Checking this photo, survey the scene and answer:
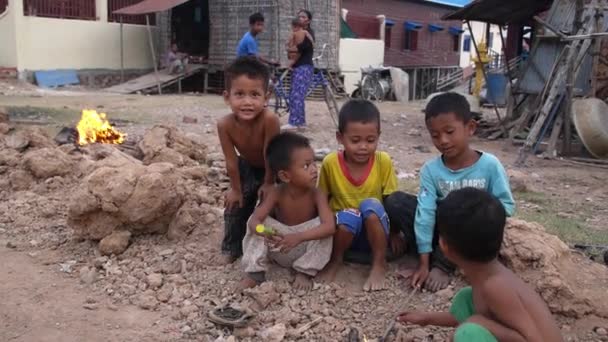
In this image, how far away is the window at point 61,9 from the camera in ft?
50.5

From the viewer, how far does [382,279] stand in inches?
123

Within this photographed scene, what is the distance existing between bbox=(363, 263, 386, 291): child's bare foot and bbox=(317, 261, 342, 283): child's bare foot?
7.5 inches

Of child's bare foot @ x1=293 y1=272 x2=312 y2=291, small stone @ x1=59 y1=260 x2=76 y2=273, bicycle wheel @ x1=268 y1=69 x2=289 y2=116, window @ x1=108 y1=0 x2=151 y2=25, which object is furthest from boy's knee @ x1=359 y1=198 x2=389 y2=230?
window @ x1=108 y1=0 x2=151 y2=25

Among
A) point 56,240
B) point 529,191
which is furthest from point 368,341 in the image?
point 529,191

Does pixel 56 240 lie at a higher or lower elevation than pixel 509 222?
lower

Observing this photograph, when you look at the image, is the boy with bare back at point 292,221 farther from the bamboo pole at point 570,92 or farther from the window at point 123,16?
the window at point 123,16

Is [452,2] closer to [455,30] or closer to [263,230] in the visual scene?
[455,30]

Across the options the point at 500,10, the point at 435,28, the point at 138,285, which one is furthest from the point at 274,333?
the point at 435,28

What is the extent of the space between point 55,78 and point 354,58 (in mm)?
9673

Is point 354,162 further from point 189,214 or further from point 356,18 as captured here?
point 356,18

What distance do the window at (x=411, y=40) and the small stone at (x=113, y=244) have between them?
22974mm

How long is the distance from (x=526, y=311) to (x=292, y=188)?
1531 mm

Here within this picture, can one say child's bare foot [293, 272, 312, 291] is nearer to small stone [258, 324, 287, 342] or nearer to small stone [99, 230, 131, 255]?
small stone [258, 324, 287, 342]

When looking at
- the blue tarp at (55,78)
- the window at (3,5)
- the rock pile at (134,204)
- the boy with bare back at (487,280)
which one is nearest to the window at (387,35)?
the blue tarp at (55,78)
